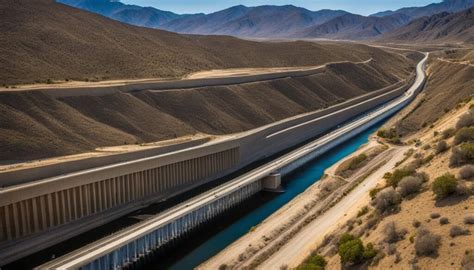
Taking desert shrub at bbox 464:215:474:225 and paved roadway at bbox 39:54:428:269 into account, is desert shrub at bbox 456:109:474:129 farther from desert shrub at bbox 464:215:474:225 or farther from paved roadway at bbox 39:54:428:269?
paved roadway at bbox 39:54:428:269

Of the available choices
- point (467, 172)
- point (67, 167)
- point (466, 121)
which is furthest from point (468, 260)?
point (67, 167)

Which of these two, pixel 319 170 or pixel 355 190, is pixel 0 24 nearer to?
pixel 319 170

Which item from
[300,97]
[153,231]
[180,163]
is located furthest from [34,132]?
[300,97]

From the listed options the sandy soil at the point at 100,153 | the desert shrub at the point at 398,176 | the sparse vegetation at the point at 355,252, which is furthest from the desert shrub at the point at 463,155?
the sandy soil at the point at 100,153

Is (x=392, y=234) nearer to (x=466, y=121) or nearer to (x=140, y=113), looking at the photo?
(x=466, y=121)

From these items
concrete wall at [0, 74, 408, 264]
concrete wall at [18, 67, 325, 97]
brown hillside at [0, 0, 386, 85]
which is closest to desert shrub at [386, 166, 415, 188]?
concrete wall at [0, 74, 408, 264]

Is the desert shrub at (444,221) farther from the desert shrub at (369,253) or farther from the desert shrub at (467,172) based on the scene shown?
the desert shrub at (467,172)
